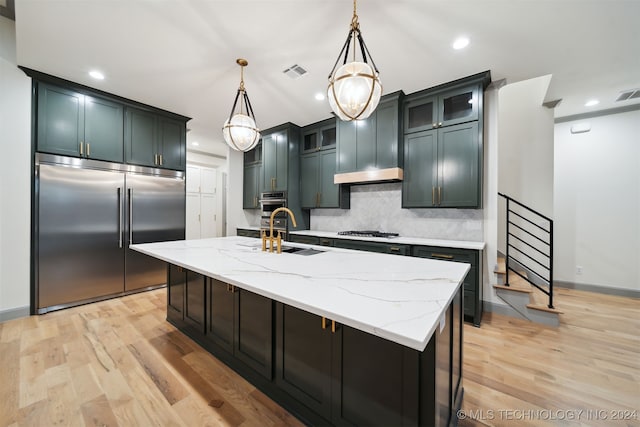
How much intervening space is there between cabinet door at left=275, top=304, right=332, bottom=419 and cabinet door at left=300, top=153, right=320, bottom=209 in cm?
304

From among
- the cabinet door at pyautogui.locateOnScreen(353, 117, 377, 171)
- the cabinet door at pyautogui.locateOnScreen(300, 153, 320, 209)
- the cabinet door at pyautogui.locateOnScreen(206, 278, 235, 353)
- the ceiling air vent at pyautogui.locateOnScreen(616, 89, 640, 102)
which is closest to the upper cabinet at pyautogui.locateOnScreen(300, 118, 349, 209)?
the cabinet door at pyautogui.locateOnScreen(300, 153, 320, 209)

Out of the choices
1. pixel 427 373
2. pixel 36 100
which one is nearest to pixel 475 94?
pixel 427 373

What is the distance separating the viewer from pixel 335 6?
1851 mm

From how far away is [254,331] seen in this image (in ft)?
5.43

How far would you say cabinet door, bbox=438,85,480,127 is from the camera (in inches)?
111

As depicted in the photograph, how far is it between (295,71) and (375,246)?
2331 mm

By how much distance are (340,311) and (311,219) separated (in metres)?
4.04

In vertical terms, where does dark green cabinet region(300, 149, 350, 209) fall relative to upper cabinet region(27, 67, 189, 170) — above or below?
below

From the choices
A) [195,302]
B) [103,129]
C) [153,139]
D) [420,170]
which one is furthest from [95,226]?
[420,170]

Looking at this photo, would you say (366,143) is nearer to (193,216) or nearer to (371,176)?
(371,176)

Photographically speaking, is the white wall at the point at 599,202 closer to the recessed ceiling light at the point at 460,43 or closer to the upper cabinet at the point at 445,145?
the upper cabinet at the point at 445,145

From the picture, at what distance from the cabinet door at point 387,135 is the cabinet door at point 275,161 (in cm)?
181

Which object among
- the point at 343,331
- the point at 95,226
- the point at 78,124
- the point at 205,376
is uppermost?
the point at 78,124

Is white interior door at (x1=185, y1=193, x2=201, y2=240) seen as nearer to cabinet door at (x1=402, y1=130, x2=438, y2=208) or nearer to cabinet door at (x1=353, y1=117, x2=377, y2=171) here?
cabinet door at (x1=353, y1=117, x2=377, y2=171)
